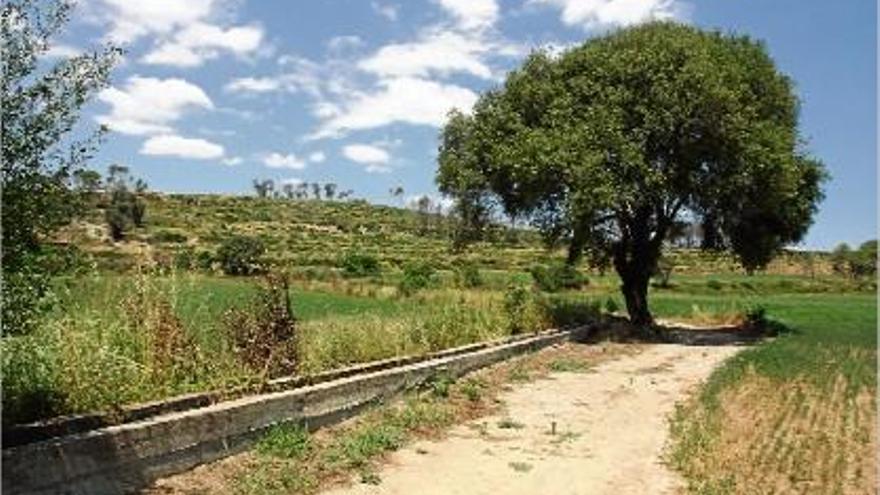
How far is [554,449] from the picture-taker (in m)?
12.9

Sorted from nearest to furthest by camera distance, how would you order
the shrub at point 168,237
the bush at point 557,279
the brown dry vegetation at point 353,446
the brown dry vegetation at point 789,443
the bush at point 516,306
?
the brown dry vegetation at point 353,446 → the brown dry vegetation at point 789,443 → the bush at point 516,306 → the bush at point 557,279 → the shrub at point 168,237

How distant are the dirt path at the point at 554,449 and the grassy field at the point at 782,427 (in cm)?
48

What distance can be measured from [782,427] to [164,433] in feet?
30.4

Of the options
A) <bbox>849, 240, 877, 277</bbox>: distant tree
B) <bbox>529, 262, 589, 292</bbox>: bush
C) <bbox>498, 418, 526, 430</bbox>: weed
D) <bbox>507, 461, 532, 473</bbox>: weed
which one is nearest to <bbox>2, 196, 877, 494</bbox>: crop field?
<bbox>498, 418, 526, 430</bbox>: weed

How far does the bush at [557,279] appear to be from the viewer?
6906 centimetres

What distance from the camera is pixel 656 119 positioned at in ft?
101

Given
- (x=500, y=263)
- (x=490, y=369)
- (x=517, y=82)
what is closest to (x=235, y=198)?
(x=500, y=263)

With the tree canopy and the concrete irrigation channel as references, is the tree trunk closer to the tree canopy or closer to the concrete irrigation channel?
the tree canopy

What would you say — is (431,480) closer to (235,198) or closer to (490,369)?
(490,369)

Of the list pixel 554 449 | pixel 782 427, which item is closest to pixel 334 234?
pixel 782 427

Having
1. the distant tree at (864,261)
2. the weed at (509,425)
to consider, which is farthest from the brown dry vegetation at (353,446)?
the distant tree at (864,261)

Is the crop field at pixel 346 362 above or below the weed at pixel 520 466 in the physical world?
above

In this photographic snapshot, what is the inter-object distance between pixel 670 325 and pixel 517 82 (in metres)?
13.3

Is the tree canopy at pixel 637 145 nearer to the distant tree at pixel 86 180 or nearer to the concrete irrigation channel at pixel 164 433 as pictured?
the concrete irrigation channel at pixel 164 433
